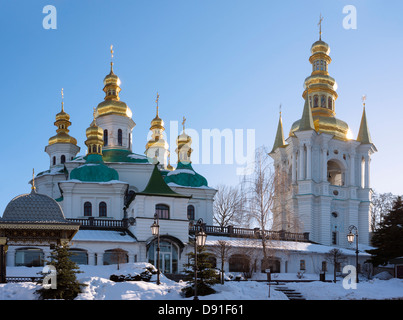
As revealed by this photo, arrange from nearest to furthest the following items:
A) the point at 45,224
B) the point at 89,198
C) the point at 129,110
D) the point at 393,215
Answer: the point at 45,224, the point at 393,215, the point at 89,198, the point at 129,110

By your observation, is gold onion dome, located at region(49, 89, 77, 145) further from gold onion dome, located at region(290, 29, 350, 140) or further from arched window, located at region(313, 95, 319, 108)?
arched window, located at region(313, 95, 319, 108)

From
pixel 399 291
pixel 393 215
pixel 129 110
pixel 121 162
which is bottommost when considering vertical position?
pixel 399 291

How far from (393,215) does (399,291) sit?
11.5 meters

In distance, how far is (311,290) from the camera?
91.6 feet

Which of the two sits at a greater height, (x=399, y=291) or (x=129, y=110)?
(x=129, y=110)

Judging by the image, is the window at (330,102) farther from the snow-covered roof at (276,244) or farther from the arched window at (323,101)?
the snow-covered roof at (276,244)

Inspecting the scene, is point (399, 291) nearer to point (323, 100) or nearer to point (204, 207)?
point (204, 207)

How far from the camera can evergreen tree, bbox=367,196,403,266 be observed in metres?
37.3

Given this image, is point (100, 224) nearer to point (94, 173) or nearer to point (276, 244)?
point (94, 173)

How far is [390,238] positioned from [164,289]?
19318 mm

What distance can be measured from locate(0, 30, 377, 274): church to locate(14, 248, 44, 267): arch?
0.06 metres

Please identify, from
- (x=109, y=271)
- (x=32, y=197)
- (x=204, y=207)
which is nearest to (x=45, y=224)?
(x=32, y=197)

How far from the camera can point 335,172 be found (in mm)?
61688
